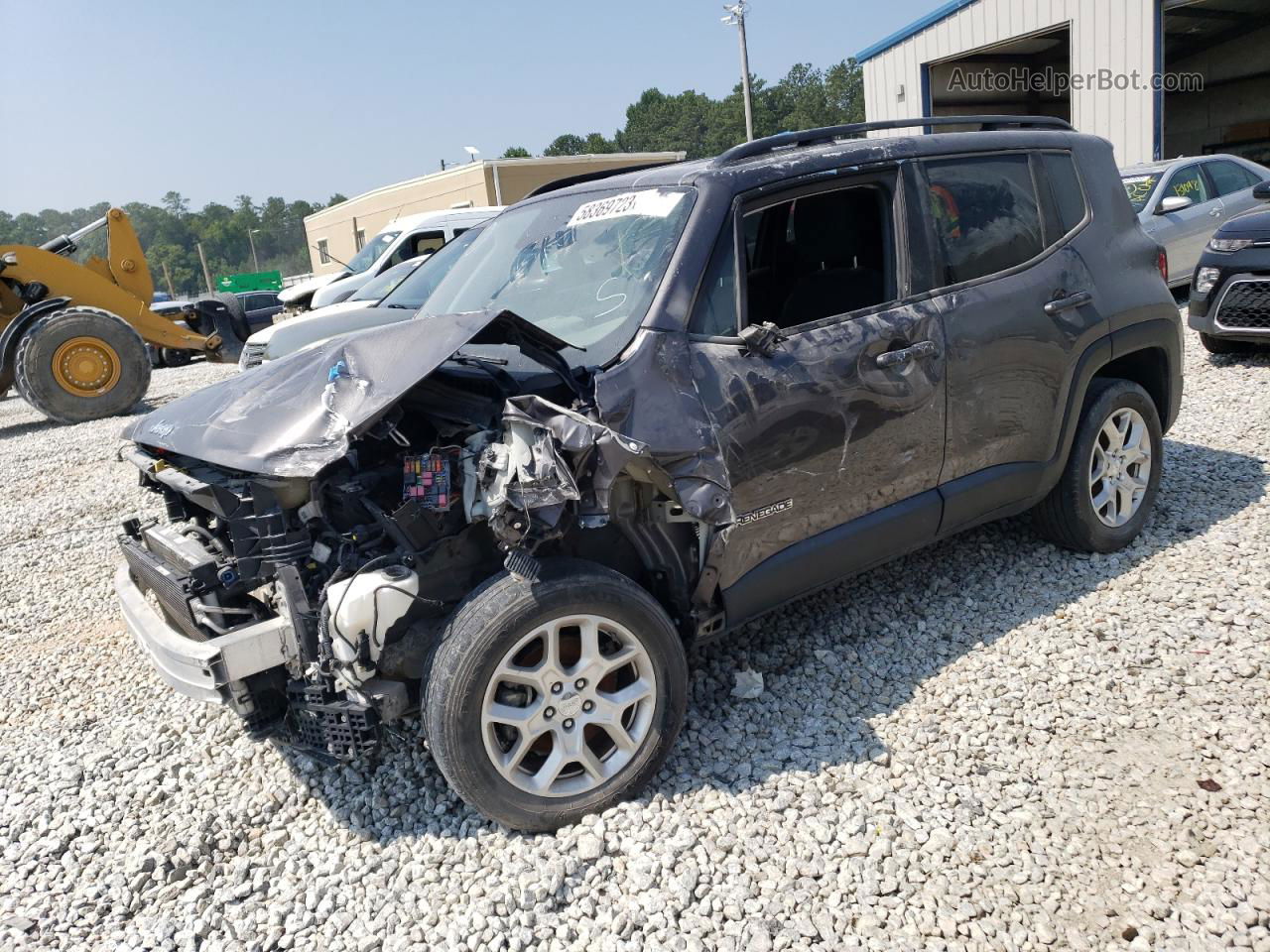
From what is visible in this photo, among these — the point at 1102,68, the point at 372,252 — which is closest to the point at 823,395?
the point at 372,252

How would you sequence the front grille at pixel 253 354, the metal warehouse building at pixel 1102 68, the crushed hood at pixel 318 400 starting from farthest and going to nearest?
the metal warehouse building at pixel 1102 68 < the front grille at pixel 253 354 < the crushed hood at pixel 318 400

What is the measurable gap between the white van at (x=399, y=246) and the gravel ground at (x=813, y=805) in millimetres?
8768

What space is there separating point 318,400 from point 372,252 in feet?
→ 38.2

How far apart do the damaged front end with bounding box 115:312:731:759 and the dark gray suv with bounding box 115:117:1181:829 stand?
0.4 inches

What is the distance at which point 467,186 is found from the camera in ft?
115

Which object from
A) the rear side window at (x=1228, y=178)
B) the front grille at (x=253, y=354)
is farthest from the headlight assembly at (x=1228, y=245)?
the front grille at (x=253, y=354)

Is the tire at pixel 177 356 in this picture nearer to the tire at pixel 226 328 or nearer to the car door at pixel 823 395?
the tire at pixel 226 328

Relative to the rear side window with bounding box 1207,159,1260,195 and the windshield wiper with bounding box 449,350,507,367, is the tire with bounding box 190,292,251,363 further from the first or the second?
the rear side window with bounding box 1207,159,1260,195

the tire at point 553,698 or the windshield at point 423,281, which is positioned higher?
the windshield at point 423,281

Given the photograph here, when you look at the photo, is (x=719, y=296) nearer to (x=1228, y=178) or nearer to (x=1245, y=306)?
(x=1245, y=306)

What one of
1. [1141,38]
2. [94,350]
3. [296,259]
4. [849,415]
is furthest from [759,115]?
[849,415]

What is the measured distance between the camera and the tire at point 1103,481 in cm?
437

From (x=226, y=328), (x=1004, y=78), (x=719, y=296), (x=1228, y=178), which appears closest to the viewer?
(x=719, y=296)

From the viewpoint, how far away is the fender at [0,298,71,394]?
1162cm
